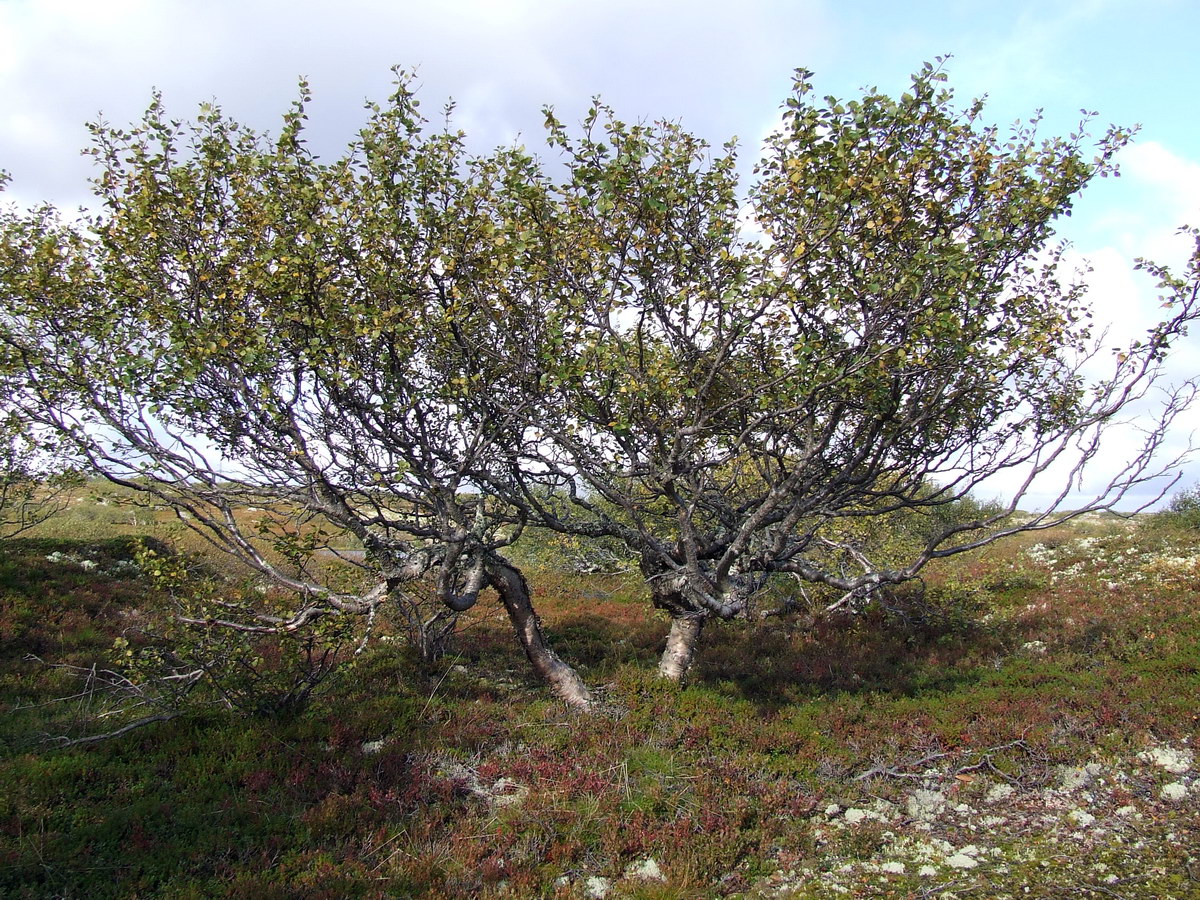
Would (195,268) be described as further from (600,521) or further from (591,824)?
(591,824)

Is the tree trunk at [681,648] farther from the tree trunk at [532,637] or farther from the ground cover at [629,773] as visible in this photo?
the tree trunk at [532,637]

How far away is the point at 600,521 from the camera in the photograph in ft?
43.8

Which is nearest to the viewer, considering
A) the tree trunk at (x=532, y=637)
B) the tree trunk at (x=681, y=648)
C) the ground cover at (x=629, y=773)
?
the ground cover at (x=629, y=773)

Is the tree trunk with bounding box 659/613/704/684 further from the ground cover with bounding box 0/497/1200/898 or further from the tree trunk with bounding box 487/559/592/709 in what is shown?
the tree trunk with bounding box 487/559/592/709

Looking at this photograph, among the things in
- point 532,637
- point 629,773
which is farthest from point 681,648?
point 629,773

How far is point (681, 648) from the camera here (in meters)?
13.8

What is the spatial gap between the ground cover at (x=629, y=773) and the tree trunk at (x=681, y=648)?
52 cm

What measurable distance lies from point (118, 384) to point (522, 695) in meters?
8.87

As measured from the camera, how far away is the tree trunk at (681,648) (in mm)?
13680

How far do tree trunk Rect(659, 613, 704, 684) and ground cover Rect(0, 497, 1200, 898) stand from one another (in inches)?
20.4

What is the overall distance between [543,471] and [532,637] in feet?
11.0

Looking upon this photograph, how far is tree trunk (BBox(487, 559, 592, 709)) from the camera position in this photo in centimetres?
1295

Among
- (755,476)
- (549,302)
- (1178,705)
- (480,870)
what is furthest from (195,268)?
(1178,705)

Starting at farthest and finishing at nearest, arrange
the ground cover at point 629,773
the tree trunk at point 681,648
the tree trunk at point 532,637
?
the tree trunk at point 681,648 < the tree trunk at point 532,637 < the ground cover at point 629,773
